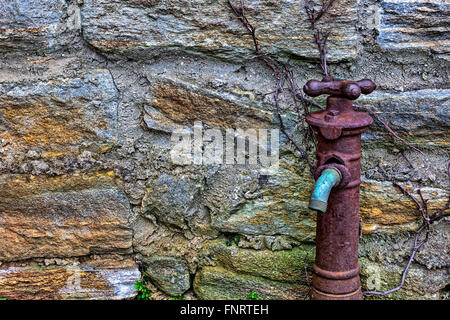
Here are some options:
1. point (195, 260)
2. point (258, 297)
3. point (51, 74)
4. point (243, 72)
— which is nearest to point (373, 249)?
point (258, 297)

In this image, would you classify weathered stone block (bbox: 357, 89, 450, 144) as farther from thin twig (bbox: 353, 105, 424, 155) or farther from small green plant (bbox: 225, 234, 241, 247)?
small green plant (bbox: 225, 234, 241, 247)

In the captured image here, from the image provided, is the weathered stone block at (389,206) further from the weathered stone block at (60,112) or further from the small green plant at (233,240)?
the weathered stone block at (60,112)

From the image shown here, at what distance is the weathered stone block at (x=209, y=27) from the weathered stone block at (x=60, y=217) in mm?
484

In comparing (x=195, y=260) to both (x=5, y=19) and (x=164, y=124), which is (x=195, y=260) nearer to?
(x=164, y=124)

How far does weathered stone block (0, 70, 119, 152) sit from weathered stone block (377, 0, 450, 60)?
0.88 metres

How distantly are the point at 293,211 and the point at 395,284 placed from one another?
406mm

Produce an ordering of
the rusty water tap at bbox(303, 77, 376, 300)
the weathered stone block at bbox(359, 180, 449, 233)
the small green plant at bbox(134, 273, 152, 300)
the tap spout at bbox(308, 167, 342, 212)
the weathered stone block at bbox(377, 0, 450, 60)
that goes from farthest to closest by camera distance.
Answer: the small green plant at bbox(134, 273, 152, 300) → the weathered stone block at bbox(359, 180, 449, 233) → the weathered stone block at bbox(377, 0, 450, 60) → the rusty water tap at bbox(303, 77, 376, 300) → the tap spout at bbox(308, 167, 342, 212)

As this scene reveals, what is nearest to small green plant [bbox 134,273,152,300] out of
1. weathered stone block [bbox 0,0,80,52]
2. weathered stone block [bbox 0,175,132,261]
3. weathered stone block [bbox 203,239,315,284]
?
weathered stone block [bbox 0,175,132,261]

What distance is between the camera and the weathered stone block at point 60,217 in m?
1.71

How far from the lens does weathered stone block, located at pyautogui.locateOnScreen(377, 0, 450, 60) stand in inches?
59.0

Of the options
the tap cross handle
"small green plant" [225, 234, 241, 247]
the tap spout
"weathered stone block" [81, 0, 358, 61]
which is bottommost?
"small green plant" [225, 234, 241, 247]

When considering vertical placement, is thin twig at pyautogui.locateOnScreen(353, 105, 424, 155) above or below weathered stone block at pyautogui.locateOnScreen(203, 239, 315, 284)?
above

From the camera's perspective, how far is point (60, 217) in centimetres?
174

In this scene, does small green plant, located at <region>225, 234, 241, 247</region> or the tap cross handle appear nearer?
the tap cross handle
